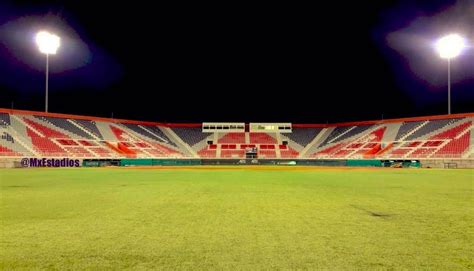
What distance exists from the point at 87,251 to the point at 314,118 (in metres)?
66.3

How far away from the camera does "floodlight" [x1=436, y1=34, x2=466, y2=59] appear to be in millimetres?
38591

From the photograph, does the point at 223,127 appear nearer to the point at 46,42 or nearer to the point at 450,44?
the point at 46,42

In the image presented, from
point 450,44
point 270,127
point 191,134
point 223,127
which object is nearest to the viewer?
point 450,44

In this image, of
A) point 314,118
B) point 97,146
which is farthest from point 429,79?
point 97,146

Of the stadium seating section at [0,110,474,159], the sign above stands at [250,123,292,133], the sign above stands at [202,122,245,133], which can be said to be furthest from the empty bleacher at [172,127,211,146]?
the sign above stands at [250,123,292,133]

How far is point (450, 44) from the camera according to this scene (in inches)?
1534

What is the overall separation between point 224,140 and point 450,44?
37.9 meters

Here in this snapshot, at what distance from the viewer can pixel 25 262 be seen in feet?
13.3

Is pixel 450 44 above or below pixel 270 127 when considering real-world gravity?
above

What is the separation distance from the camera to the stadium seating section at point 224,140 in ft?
148

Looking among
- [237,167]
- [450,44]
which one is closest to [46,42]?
[237,167]

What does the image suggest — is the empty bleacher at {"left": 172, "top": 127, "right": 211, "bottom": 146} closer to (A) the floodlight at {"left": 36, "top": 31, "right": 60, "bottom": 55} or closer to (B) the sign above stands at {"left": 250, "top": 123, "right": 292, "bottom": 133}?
(B) the sign above stands at {"left": 250, "top": 123, "right": 292, "bottom": 133}

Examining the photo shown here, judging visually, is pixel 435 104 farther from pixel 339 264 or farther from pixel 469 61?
pixel 339 264

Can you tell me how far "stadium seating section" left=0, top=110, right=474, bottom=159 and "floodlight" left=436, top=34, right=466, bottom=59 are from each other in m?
12.4
